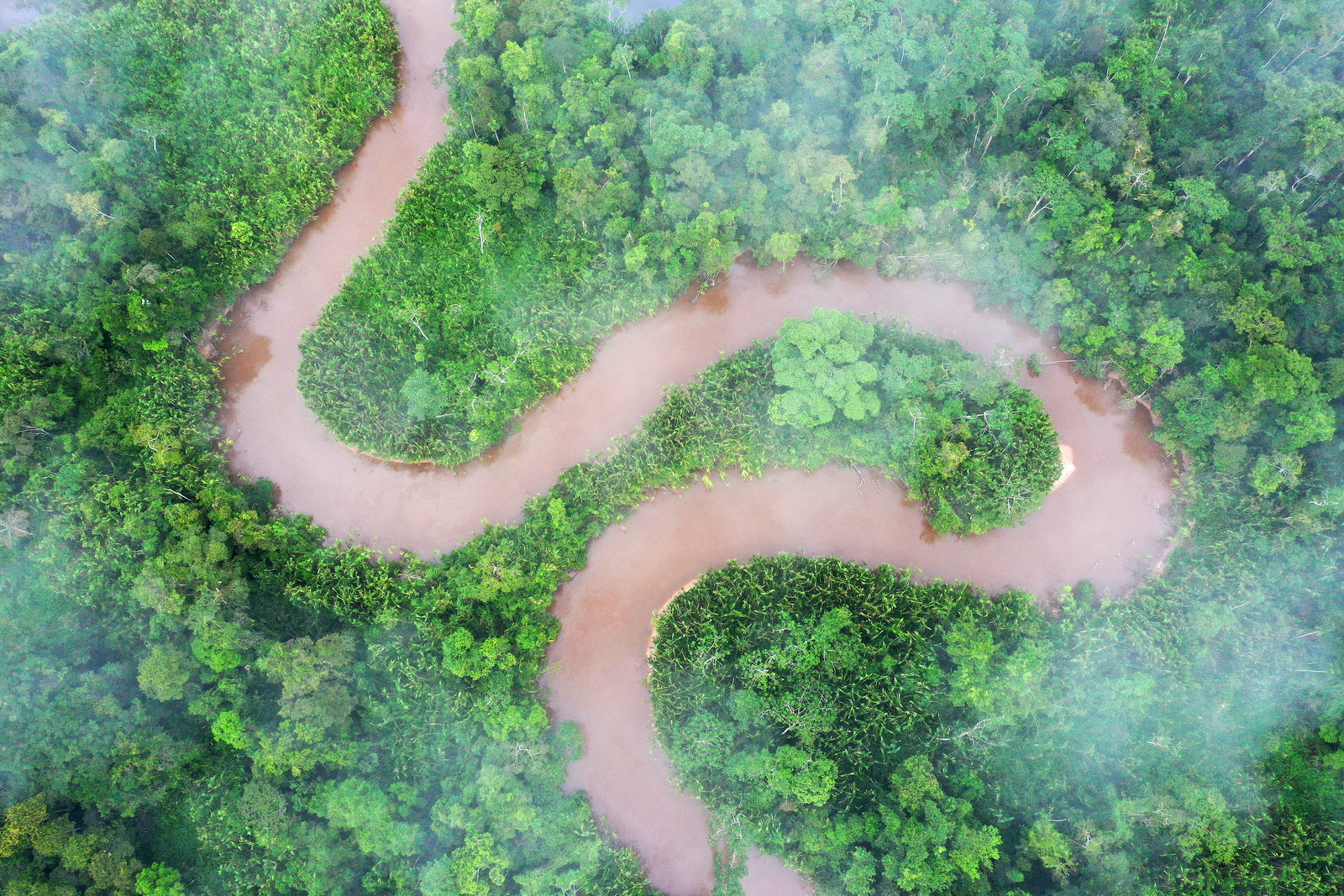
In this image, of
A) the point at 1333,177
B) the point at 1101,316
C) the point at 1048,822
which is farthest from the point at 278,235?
the point at 1333,177

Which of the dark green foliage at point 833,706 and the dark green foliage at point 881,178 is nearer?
the dark green foliage at point 833,706

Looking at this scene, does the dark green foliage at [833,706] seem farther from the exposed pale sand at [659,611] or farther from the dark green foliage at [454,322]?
the dark green foliage at [454,322]

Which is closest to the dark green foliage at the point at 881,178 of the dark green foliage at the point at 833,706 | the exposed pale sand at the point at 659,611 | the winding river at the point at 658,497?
Result: the winding river at the point at 658,497

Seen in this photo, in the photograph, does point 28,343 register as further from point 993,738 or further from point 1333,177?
point 1333,177

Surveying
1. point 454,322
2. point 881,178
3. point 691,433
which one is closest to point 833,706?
point 691,433

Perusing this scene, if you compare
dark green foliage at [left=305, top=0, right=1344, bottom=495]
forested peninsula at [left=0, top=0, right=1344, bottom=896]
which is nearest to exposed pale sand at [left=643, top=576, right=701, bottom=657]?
forested peninsula at [left=0, top=0, right=1344, bottom=896]

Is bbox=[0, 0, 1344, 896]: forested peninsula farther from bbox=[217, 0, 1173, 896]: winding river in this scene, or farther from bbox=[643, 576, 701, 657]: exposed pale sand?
bbox=[217, 0, 1173, 896]: winding river

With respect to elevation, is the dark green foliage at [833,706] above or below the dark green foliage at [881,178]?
below

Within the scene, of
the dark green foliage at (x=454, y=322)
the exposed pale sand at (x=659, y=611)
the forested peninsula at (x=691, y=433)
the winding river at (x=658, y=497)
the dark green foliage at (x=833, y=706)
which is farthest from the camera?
the dark green foliage at (x=454, y=322)
